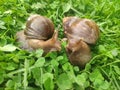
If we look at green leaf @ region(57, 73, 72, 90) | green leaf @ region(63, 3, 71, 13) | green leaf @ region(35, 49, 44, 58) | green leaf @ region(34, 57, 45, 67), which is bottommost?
green leaf @ region(57, 73, 72, 90)

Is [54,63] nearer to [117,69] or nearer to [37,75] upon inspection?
[37,75]

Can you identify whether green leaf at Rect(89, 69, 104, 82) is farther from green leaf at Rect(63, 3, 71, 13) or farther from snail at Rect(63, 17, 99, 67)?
green leaf at Rect(63, 3, 71, 13)

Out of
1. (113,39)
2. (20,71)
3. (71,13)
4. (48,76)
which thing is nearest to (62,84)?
(48,76)

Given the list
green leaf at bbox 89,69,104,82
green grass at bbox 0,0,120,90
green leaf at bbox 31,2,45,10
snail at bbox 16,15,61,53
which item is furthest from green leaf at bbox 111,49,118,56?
green leaf at bbox 31,2,45,10

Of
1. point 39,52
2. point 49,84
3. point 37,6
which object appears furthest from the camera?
point 37,6

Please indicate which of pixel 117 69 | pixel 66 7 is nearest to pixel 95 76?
pixel 117 69

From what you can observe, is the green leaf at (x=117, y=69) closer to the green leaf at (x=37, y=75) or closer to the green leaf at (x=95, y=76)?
the green leaf at (x=95, y=76)
